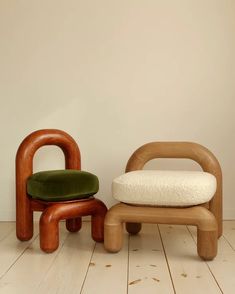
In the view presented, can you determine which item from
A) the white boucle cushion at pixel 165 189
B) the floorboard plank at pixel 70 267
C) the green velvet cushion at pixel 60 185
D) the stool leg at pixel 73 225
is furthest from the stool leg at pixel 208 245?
the stool leg at pixel 73 225

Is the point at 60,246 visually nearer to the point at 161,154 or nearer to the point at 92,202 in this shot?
the point at 92,202

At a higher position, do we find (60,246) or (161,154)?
(161,154)

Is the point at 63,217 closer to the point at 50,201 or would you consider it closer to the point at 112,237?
the point at 50,201

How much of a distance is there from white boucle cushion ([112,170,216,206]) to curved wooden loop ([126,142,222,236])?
0.24 m

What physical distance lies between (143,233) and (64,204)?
22.1 inches

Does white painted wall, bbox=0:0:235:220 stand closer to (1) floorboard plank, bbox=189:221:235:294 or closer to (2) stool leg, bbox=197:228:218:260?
(1) floorboard plank, bbox=189:221:235:294

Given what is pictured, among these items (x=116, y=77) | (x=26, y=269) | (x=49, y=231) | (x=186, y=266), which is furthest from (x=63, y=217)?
(x=116, y=77)

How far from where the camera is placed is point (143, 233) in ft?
7.24

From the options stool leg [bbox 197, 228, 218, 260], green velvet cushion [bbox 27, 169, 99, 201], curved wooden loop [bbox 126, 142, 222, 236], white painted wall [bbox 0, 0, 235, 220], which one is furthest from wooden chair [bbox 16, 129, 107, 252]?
stool leg [bbox 197, 228, 218, 260]

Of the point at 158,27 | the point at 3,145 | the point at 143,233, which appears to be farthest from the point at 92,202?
the point at 158,27

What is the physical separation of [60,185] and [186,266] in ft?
2.20

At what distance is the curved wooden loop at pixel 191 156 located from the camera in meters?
1.99

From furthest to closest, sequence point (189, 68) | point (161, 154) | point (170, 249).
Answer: point (189, 68), point (161, 154), point (170, 249)

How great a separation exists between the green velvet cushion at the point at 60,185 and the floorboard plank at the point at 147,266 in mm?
370
